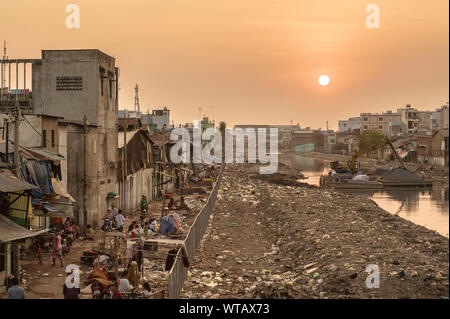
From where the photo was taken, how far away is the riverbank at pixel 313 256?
16.4m

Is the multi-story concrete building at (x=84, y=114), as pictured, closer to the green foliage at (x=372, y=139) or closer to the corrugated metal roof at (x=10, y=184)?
the corrugated metal roof at (x=10, y=184)

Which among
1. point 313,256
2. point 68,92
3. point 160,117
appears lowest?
point 313,256

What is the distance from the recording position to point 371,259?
19.8 m

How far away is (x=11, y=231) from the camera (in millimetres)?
15688

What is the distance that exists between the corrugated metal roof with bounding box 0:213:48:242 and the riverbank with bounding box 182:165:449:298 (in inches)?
198

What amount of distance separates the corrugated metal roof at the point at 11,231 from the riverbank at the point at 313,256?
5023mm

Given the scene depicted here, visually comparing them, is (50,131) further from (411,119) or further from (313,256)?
(411,119)

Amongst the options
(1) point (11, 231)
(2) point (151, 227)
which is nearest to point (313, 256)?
(2) point (151, 227)

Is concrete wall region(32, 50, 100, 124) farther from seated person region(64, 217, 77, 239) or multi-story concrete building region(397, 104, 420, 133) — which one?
multi-story concrete building region(397, 104, 420, 133)

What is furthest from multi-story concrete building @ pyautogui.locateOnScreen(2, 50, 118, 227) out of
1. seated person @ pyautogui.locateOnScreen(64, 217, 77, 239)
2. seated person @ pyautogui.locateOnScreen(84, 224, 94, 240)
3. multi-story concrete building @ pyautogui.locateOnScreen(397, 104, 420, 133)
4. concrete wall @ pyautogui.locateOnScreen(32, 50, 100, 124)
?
multi-story concrete building @ pyautogui.locateOnScreen(397, 104, 420, 133)

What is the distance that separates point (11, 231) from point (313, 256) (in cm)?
1185

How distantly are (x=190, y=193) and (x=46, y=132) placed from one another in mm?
22516

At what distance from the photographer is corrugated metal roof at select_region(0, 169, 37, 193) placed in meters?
15.9
